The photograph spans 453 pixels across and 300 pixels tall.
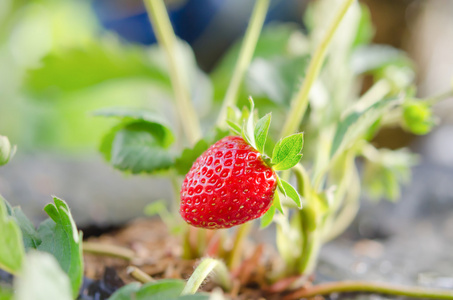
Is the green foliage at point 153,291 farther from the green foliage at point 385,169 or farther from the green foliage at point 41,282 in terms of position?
the green foliage at point 385,169

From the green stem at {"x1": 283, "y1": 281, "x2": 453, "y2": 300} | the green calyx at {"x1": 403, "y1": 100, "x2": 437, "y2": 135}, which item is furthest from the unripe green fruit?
the green stem at {"x1": 283, "y1": 281, "x2": 453, "y2": 300}

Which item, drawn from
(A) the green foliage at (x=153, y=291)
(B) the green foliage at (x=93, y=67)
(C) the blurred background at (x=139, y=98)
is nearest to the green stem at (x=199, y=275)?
(A) the green foliage at (x=153, y=291)

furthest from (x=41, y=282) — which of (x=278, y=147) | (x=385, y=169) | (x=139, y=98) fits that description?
(x=139, y=98)

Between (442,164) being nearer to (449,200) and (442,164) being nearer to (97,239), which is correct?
(449,200)

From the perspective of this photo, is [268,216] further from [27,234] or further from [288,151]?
[27,234]

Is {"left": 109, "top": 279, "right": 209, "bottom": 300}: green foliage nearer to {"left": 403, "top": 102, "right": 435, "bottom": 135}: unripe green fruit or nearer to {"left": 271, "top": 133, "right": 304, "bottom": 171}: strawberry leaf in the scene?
{"left": 271, "top": 133, "right": 304, "bottom": 171}: strawberry leaf

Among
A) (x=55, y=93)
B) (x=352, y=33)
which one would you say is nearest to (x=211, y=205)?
(x=352, y=33)
